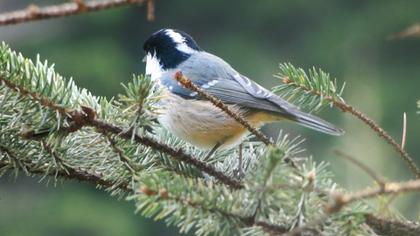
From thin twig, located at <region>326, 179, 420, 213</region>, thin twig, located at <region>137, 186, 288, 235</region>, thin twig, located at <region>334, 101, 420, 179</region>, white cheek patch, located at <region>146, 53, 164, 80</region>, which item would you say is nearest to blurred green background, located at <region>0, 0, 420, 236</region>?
white cheek patch, located at <region>146, 53, 164, 80</region>

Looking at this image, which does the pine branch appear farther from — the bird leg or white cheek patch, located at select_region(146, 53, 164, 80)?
white cheek patch, located at select_region(146, 53, 164, 80)

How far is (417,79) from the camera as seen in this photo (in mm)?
12289

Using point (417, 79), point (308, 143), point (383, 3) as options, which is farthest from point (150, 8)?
point (383, 3)

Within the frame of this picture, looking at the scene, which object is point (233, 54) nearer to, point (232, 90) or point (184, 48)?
point (184, 48)

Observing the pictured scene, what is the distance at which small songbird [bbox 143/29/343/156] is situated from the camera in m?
1.98

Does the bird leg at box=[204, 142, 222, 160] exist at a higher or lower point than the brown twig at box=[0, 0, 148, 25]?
lower

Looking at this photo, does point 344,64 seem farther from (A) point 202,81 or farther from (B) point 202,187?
(B) point 202,187

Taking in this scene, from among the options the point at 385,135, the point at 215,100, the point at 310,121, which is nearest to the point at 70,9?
the point at 215,100

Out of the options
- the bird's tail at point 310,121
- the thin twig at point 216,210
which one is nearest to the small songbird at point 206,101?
the bird's tail at point 310,121

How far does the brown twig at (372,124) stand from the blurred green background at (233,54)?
20.8ft

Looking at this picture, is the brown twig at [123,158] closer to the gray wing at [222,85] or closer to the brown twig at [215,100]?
the brown twig at [215,100]

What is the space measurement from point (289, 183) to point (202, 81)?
108cm

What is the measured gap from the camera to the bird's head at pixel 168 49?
93.3 inches

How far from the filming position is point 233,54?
39.2 ft
